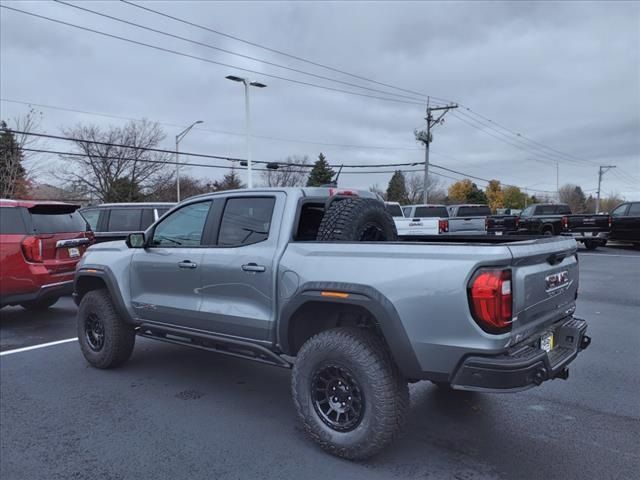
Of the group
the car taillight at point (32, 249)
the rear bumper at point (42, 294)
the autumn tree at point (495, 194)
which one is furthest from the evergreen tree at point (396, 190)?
the car taillight at point (32, 249)

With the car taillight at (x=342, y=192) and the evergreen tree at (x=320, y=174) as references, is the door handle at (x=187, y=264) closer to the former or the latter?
the car taillight at (x=342, y=192)

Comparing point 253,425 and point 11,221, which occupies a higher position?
point 11,221

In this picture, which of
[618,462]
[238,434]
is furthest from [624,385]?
[238,434]

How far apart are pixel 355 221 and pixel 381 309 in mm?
946

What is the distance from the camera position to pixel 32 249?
707 cm

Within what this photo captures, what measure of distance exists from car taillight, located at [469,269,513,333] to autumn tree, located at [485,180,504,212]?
81670 millimetres

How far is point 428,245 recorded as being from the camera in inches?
119

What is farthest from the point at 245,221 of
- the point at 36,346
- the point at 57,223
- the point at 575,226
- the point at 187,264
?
the point at 575,226

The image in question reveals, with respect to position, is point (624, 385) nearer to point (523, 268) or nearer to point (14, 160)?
point (523, 268)

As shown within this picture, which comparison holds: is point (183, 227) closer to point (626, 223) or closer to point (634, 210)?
point (626, 223)

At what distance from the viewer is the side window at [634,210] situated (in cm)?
1815

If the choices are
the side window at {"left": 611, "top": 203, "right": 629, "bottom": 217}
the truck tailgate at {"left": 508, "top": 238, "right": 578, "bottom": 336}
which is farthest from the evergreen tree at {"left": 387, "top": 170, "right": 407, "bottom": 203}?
the truck tailgate at {"left": 508, "top": 238, "right": 578, "bottom": 336}

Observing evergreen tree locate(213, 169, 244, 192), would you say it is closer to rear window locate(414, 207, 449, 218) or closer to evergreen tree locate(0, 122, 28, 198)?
evergreen tree locate(0, 122, 28, 198)

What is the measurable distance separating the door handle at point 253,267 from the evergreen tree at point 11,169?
28351 millimetres
